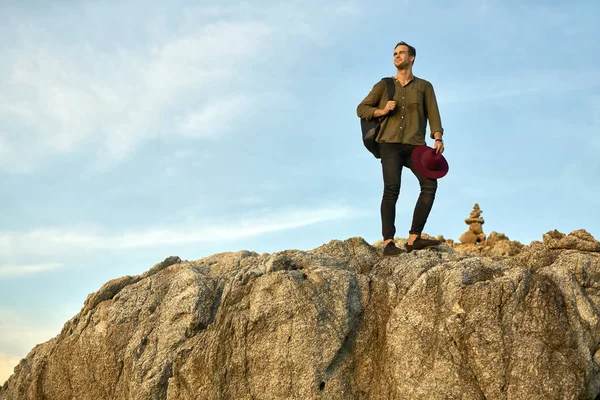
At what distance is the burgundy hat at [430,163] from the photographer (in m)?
16.4

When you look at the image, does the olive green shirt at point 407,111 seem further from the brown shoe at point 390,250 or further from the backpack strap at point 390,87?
the brown shoe at point 390,250

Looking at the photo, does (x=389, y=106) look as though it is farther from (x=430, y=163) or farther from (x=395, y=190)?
(x=395, y=190)

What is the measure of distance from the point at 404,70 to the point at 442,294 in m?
6.40

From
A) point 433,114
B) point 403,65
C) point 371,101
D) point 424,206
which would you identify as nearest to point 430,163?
point 424,206

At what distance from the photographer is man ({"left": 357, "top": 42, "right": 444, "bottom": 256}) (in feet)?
54.3

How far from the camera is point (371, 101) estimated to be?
17266 millimetres

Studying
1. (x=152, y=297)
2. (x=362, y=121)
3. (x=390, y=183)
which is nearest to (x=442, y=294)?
(x=390, y=183)

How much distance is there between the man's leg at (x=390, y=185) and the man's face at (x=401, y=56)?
2.02 metres

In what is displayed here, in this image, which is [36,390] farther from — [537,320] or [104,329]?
[537,320]

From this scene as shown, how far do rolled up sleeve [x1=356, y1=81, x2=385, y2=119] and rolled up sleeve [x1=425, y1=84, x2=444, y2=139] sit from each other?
1128 mm

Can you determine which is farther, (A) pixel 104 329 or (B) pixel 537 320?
(A) pixel 104 329

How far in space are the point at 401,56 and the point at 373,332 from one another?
708cm

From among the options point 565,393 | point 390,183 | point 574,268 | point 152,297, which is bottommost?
point 565,393

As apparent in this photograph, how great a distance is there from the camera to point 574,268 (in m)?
13.9
